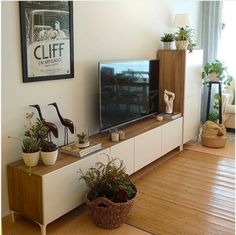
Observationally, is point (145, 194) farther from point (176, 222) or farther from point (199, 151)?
point (199, 151)

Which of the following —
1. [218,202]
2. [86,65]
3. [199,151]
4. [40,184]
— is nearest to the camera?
[40,184]

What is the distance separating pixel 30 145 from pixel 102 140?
810mm

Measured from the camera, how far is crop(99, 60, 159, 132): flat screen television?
293 cm

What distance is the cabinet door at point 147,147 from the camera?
312 cm

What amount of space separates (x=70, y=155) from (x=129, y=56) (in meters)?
1.54

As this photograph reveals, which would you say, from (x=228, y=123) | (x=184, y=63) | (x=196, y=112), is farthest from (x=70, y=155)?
(x=228, y=123)

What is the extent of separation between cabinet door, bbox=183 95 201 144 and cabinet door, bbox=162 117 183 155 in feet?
0.53

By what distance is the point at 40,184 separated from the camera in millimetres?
2092

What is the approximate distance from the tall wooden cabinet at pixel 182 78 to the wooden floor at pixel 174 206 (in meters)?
0.73

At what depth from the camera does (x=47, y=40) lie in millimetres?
2480

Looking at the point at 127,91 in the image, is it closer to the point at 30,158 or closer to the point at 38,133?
the point at 38,133

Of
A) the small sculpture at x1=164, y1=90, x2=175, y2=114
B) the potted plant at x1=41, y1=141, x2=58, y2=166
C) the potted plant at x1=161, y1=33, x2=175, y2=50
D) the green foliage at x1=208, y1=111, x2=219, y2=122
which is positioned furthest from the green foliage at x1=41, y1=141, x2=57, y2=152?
the green foliage at x1=208, y1=111, x2=219, y2=122

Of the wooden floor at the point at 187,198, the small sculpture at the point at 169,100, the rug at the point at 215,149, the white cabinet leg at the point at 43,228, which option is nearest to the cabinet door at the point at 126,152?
the wooden floor at the point at 187,198

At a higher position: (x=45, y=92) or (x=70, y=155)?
(x=45, y=92)
